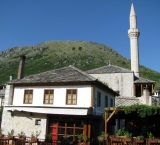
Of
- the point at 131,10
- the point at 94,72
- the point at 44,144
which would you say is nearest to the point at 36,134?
the point at 44,144

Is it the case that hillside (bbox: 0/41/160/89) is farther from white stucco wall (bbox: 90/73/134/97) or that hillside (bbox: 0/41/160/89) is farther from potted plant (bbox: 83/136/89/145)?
potted plant (bbox: 83/136/89/145)

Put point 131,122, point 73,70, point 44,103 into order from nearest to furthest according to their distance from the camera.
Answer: point 44,103, point 73,70, point 131,122

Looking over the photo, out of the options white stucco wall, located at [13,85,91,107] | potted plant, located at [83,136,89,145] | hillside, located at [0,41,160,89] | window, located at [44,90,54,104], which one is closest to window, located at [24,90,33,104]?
white stucco wall, located at [13,85,91,107]

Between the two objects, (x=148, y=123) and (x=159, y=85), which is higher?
(x=159, y=85)

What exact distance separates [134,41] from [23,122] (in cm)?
3276

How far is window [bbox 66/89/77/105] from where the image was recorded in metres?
18.5

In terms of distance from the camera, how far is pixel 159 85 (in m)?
61.8

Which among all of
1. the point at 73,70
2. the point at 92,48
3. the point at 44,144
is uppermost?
the point at 92,48

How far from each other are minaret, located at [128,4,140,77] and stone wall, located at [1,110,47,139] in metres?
28.5

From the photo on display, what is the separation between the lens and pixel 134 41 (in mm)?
45406

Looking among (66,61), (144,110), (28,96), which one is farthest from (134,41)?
(66,61)

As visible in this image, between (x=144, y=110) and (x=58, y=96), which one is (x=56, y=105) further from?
(x=144, y=110)

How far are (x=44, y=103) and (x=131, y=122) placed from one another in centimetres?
1107

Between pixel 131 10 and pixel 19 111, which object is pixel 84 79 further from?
pixel 131 10
